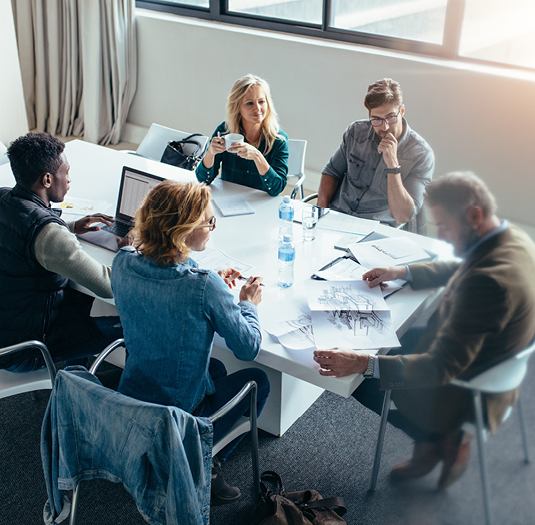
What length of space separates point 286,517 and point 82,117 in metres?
4.57

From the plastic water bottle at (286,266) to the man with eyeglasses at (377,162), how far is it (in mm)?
558

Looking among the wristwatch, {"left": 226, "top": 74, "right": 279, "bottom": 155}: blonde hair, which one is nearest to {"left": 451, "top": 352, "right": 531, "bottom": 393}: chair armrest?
the wristwatch

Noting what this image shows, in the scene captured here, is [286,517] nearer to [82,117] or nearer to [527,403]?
A: [527,403]

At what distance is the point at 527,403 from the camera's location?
1.52 feet

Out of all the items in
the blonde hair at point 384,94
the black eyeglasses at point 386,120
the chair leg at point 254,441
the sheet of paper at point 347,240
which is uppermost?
the blonde hair at point 384,94

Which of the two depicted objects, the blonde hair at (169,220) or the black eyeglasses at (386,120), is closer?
the blonde hair at (169,220)

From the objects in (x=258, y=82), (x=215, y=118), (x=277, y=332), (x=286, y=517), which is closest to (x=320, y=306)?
(x=277, y=332)

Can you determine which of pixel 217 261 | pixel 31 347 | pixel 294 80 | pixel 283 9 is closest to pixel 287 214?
pixel 217 261

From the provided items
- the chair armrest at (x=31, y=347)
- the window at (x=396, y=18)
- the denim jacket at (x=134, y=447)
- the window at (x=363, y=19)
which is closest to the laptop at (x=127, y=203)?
the chair armrest at (x=31, y=347)

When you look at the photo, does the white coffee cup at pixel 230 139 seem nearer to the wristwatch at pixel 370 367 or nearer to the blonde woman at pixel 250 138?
the blonde woman at pixel 250 138

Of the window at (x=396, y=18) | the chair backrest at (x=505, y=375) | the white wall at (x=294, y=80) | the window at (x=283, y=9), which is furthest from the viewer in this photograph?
the window at (x=283, y=9)

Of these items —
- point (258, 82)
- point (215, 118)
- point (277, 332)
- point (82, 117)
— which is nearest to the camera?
point (277, 332)

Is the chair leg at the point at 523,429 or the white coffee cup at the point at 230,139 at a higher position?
the chair leg at the point at 523,429

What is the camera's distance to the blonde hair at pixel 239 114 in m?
2.70
